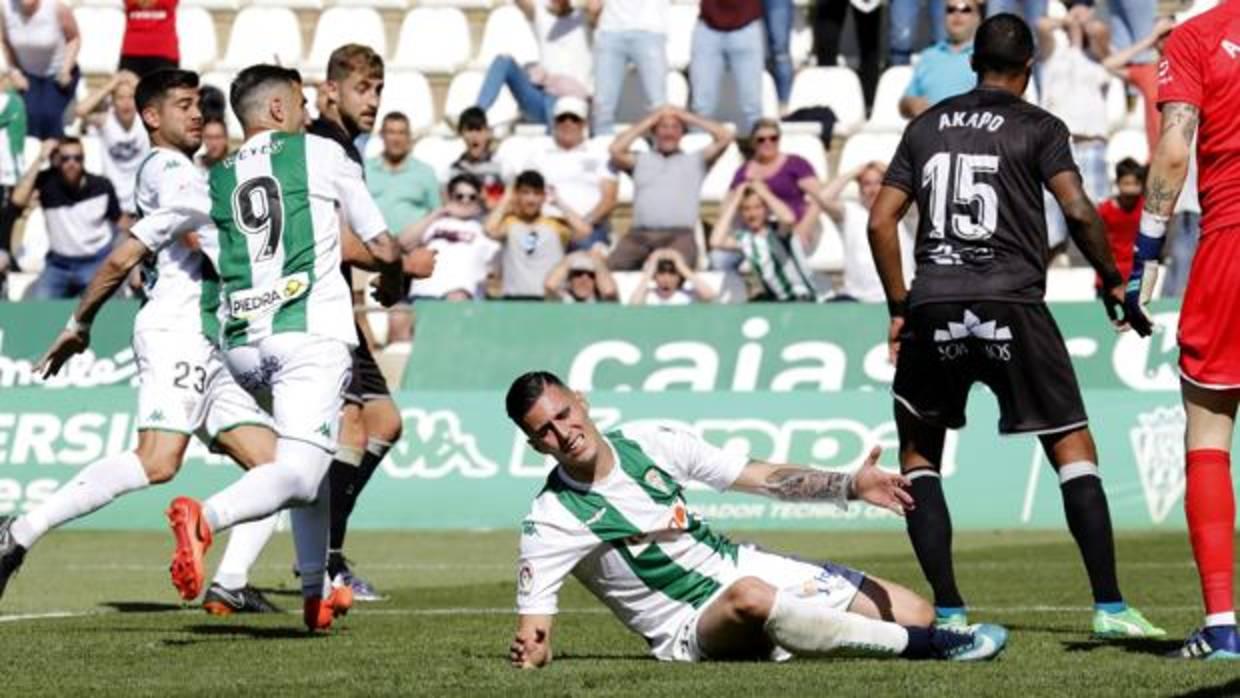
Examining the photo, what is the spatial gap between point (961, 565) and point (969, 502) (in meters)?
3.61

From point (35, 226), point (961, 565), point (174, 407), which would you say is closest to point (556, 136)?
point (35, 226)

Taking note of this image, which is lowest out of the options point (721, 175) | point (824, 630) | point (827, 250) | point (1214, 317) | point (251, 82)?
point (827, 250)

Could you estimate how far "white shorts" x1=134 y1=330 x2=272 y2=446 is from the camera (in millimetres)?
11883

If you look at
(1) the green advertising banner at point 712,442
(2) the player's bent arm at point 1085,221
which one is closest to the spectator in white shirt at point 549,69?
(1) the green advertising banner at point 712,442

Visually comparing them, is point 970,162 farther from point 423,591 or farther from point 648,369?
point 648,369

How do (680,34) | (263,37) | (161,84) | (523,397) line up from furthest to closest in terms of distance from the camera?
(263,37) < (680,34) < (161,84) < (523,397)

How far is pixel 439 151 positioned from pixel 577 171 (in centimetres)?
224

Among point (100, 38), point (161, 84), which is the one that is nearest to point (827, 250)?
point (100, 38)

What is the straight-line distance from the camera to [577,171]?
75.3ft

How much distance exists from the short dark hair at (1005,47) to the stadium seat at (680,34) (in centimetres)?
1490

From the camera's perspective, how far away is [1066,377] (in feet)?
33.8

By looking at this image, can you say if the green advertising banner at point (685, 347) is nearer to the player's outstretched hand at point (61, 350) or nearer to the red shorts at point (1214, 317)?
the player's outstretched hand at point (61, 350)

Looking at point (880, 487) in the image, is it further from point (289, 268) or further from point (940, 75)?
point (940, 75)

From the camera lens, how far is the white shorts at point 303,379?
10516 mm
